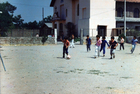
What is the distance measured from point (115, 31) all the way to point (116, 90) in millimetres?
31403

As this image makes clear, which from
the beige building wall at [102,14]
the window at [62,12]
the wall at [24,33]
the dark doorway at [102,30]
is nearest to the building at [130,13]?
the beige building wall at [102,14]

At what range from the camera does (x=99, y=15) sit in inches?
1439

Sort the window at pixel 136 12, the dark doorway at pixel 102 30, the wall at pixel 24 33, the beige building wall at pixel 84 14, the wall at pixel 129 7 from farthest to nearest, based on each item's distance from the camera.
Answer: the window at pixel 136 12, the wall at pixel 129 7, the dark doorway at pixel 102 30, the beige building wall at pixel 84 14, the wall at pixel 24 33

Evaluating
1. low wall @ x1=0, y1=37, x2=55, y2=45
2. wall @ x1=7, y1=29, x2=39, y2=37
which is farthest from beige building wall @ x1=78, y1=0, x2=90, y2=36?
wall @ x1=7, y1=29, x2=39, y2=37

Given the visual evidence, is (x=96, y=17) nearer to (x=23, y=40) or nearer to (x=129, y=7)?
(x=129, y=7)

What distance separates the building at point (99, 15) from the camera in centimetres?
3612

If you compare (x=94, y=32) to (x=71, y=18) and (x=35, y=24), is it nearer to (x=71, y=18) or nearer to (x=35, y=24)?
(x=71, y=18)

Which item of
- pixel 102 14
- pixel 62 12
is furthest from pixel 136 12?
pixel 62 12

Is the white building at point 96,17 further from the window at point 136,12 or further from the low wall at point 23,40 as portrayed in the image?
the low wall at point 23,40

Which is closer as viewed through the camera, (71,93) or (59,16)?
(71,93)

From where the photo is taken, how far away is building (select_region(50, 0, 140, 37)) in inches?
1422

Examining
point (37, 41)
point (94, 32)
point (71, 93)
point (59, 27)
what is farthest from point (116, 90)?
point (59, 27)

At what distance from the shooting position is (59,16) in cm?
4691

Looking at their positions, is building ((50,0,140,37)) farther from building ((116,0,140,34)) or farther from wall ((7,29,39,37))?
wall ((7,29,39,37))
